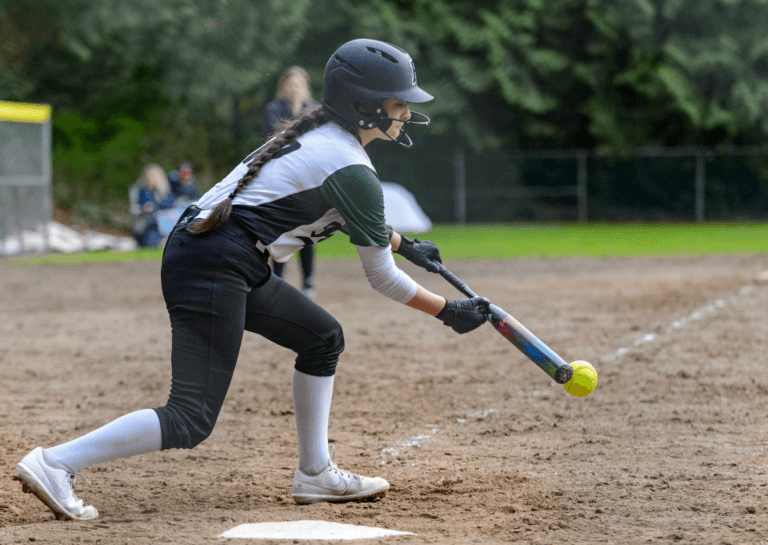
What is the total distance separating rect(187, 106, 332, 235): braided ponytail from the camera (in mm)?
3348

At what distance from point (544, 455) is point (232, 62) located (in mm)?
24056

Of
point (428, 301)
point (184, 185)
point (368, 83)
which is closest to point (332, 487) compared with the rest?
point (428, 301)

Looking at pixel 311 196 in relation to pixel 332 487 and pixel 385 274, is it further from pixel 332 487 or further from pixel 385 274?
pixel 332 487

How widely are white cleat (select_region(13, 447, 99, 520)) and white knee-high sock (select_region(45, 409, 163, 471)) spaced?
31 mm

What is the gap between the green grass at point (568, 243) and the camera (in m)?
16.6

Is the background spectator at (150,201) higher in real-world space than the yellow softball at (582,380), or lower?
lower

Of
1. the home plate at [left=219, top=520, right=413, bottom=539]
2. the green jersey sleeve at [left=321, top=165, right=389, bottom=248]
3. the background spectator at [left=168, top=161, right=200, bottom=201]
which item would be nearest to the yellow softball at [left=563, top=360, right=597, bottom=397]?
the home plate at [left=219, top=520, right=413, bottom=539]

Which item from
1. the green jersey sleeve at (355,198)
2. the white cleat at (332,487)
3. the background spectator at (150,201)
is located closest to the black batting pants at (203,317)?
the green jersey sleeve at (355,198)

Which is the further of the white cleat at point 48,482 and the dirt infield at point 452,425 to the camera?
the dirt infield at point 452,425

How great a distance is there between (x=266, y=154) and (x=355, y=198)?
409mm

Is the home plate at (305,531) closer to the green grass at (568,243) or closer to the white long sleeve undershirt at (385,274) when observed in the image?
the white long sleeve undershirt at (385,274)

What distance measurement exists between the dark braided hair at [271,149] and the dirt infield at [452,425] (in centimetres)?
111

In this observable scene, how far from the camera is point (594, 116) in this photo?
26484 millimetres

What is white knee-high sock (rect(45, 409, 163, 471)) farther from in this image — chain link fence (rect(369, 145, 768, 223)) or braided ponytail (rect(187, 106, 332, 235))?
chain link fence (rect(369, 145, 768, 223))
